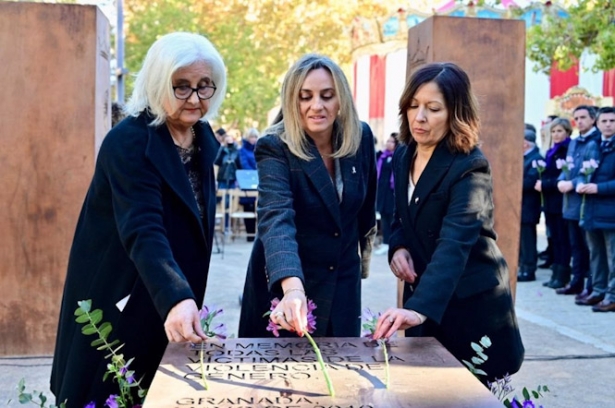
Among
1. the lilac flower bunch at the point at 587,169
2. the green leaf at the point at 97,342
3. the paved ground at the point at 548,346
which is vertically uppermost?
the lilac flower bunch at the point at 587,169

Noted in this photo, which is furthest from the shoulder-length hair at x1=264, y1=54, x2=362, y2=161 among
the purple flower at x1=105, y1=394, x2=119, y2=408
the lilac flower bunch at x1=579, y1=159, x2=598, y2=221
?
the lilac flower bunch at x1=579, y1=159, x2=598, y2=221

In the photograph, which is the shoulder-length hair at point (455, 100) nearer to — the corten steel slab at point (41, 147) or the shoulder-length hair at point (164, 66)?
the shoulder-length hair at point (164, 66)

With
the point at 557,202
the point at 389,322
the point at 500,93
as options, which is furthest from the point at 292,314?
the point at 557,202

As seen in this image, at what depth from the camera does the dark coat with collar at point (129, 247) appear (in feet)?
8.87

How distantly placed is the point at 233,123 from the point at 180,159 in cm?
3147

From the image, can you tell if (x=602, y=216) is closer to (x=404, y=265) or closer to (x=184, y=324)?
(x=404, y=265)

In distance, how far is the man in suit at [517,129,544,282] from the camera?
10555 millimetres

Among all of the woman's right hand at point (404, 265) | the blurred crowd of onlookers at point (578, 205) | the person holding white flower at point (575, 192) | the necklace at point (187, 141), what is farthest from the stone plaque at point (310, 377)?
the person holding white flower at point (575, 192)

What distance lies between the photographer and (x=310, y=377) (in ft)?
7.44

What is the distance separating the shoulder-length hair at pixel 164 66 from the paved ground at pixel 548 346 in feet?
4.36

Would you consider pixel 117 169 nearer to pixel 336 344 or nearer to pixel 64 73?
pixel 336 344

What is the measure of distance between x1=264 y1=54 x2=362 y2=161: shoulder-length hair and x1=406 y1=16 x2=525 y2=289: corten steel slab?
3.09 m

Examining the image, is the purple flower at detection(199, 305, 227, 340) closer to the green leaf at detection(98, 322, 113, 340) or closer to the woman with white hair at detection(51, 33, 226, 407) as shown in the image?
the woman with white hair at detection(51, 33, 226, 407)

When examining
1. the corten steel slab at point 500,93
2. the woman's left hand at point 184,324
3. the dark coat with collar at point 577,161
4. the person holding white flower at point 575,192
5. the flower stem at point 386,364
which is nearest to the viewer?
the flower stem at point 386,364
